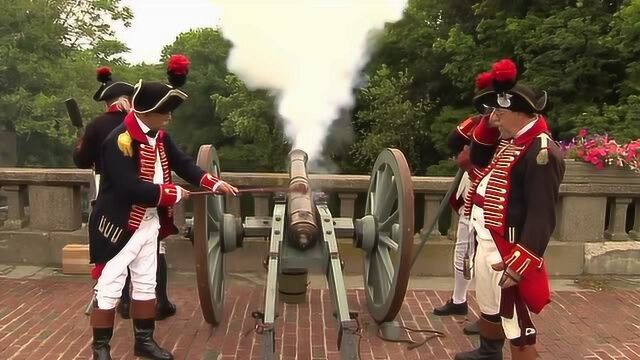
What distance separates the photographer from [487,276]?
12.5 feet

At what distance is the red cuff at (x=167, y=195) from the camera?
3.86 meters

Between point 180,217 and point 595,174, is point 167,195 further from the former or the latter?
point 595,174

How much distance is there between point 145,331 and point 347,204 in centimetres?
246

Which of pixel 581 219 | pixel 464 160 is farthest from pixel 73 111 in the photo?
pixel 581 219

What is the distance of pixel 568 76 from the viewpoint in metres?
12.2

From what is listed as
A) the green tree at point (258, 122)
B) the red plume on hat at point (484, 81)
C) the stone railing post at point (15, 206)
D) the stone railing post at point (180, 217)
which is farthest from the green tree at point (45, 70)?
the red plume on hat at point (484, 81)

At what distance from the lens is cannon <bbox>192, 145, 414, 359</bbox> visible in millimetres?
3902

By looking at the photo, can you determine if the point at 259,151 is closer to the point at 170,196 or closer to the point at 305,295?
the point at 305,295

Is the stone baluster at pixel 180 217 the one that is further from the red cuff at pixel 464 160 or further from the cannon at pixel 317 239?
the red cuff at pixel 464 160

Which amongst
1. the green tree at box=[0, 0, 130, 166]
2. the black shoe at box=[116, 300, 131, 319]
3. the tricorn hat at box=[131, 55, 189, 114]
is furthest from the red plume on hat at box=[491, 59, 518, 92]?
the green tree at box=[0, 0, 130, 166]

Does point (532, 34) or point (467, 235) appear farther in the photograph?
point (532, 34)

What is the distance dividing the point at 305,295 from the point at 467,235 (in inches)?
53.6

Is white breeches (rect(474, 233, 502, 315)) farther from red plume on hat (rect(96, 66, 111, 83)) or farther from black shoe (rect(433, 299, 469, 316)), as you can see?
red plume on hat (rect(96, 66, 111, 83))

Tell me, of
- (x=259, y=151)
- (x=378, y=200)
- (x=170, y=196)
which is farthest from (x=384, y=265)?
(x=259, y=151)
